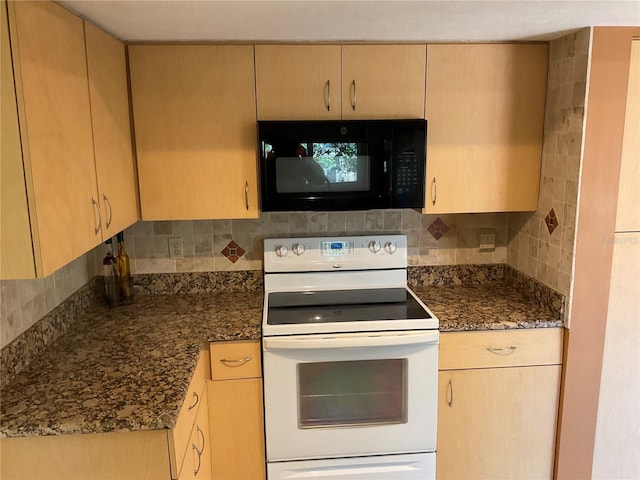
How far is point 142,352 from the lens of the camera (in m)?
1.71

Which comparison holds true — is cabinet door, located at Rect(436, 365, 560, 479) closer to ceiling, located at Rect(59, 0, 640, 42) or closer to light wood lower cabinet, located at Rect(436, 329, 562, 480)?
light wood lower cabinet, located at Rect(436, 329, 562, 480)

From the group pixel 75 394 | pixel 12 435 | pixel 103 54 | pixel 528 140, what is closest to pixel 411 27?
→ pixel 528 140

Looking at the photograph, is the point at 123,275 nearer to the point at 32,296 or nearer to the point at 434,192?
the point at 32,296

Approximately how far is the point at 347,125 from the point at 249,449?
4.40ft

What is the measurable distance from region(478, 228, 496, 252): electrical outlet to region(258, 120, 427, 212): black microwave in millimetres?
554

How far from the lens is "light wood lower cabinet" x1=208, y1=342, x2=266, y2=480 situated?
189 cm

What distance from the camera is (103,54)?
1.63 m

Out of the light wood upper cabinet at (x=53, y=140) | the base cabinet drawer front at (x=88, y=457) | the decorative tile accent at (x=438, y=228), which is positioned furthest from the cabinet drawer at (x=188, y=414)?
the decorative tile accent at (x=438, y=228)

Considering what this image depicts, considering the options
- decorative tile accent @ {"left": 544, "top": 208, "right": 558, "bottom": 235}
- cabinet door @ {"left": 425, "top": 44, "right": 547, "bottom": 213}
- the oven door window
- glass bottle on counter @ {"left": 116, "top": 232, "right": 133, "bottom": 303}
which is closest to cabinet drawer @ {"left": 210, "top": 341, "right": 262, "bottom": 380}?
the oven door window

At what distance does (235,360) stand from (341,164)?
879 millimetres

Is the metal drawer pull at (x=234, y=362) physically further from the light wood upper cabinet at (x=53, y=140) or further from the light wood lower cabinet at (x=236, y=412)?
the light wood upper cabinet at (x=53, y=140)

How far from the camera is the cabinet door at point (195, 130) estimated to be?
6.22 ft

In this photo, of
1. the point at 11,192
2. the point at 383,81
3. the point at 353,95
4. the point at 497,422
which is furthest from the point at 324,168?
the point at 497,422

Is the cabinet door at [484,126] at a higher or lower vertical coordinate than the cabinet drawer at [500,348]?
higher
